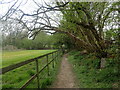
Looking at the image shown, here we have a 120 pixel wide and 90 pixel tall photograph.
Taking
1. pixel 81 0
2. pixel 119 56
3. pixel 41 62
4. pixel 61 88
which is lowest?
pixel 61 88

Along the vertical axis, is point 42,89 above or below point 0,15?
below

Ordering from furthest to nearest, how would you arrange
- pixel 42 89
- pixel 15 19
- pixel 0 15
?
pixel 15 19 < pixel 0 15 < pixel 42 89

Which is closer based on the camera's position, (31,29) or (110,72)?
(110,72)

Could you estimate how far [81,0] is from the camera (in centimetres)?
346

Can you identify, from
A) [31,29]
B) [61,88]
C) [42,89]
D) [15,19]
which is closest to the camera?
[42,89]

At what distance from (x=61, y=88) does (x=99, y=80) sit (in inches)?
56.2

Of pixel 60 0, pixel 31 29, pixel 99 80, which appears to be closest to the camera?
pixel 99 80

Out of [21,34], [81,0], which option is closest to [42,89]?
[81,0]

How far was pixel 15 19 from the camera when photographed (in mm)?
5793

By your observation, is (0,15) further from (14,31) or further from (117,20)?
(117,20)

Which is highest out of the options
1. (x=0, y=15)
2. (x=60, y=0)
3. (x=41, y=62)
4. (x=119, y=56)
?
(x=60, y=0)

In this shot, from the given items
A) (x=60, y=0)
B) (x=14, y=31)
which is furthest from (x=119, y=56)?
(x=14, y=31)

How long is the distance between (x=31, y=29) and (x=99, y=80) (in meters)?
4.95

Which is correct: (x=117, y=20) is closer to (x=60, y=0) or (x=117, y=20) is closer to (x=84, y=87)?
(x=84, y=87)
